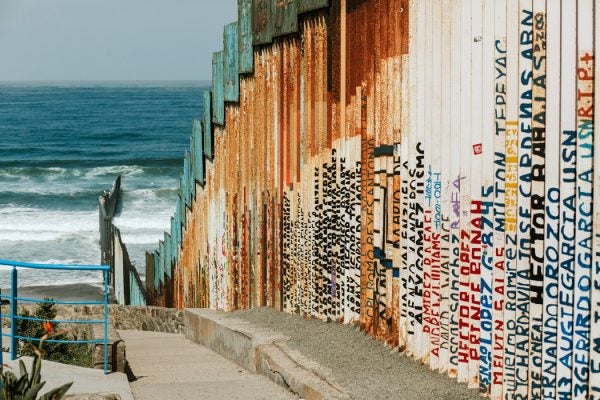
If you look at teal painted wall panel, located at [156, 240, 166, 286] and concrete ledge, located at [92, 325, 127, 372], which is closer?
concrete ledge, located at [92, 325, 127, 372]

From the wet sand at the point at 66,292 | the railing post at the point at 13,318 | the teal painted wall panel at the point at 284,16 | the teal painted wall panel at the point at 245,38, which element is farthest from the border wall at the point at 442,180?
the wet sand at the point at 66,292

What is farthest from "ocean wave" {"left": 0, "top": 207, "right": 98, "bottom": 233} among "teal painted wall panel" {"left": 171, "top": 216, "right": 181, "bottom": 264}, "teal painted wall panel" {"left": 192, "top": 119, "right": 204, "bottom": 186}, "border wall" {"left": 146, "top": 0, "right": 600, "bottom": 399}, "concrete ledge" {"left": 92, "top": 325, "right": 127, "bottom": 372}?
"concrete ledge" {"left": 92, "top": 325, "right": 127, "bottom": 372}

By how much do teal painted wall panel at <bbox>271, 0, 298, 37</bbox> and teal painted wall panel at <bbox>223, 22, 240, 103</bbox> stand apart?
1982 millimetres

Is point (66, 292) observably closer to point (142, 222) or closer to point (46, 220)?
point (142, 222)

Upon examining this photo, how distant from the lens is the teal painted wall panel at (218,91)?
49.9 ft

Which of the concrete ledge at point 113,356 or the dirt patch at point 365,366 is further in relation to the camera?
the concrete ledge at point 113,356

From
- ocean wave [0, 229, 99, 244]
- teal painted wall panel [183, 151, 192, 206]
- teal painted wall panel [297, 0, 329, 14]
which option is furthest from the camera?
ocean wave [0, 229, 99, 244]

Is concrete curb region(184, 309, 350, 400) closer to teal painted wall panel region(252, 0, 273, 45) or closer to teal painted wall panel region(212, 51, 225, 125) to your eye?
teal painted wall panel region(212, 51, 225, 125)

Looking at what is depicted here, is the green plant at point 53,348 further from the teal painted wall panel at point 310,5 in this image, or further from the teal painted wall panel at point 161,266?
the teal painted wall panel at point 161,266

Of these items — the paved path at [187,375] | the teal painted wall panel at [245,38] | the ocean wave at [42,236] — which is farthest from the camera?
the ocean wave at [42,236]

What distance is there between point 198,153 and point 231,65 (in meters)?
3.72

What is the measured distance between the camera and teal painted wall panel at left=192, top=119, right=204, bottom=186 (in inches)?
690

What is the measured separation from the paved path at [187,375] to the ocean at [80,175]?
1565 cm

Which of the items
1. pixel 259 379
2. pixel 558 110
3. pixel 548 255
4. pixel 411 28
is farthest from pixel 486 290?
pixel 259 379
